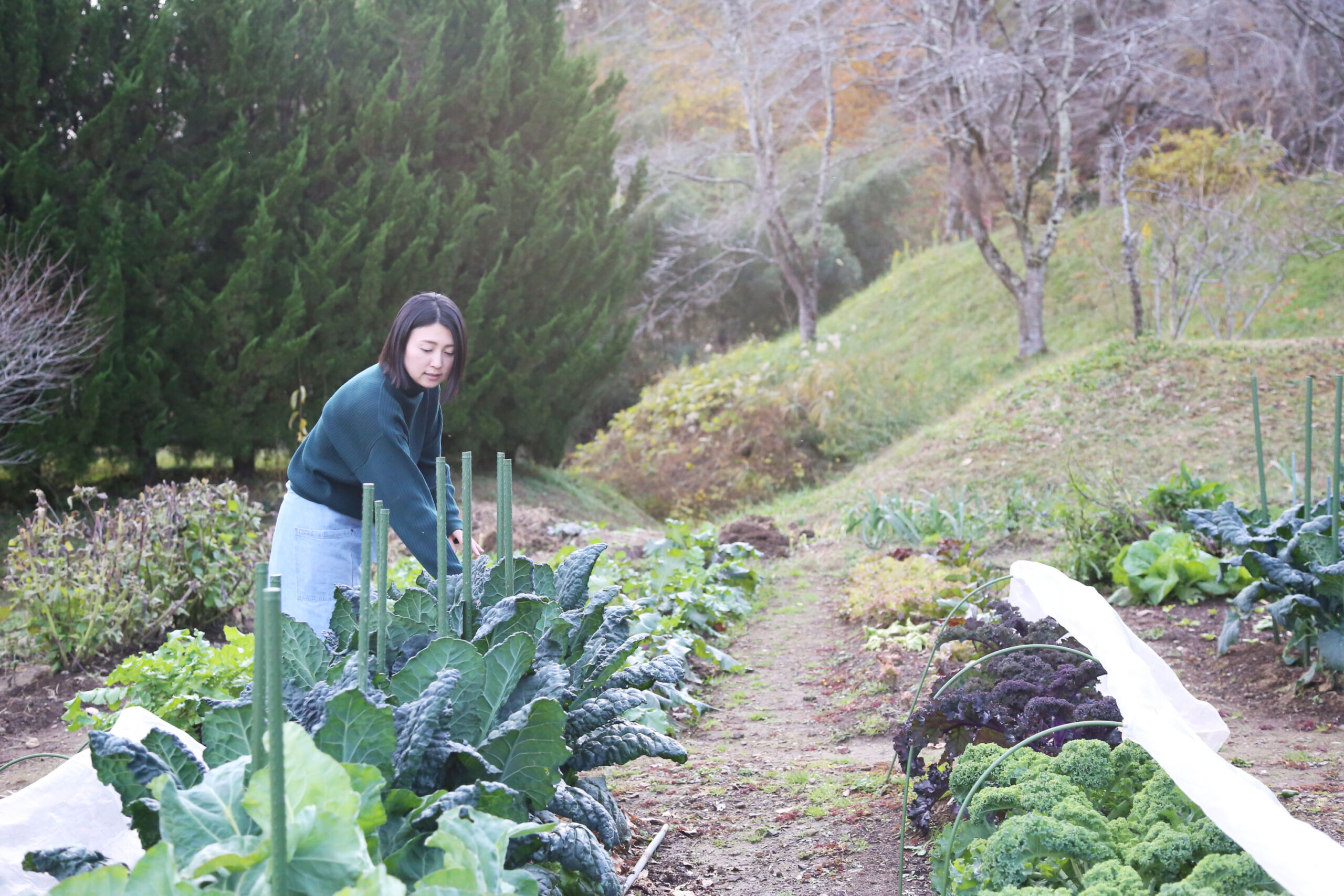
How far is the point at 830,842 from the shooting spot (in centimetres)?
270

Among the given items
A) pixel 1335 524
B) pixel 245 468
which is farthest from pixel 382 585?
pixel 245 468

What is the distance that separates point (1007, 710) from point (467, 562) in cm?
144

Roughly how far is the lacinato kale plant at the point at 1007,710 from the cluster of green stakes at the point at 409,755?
741mm

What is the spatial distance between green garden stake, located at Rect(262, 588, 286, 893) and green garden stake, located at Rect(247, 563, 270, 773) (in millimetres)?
16

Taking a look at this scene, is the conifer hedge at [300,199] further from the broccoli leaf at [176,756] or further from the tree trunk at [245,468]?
the broccoli leaf at [176,756]

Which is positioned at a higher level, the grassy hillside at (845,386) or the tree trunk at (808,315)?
the tree trunk at (808,315)

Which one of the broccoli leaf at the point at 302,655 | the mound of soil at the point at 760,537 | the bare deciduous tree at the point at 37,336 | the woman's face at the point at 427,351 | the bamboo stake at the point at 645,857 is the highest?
the bare deciduous tree at the point at 37,336

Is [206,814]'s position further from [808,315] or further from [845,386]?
[808,315]

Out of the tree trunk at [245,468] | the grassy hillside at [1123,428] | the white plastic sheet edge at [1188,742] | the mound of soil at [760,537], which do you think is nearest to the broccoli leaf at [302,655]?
the white plastic sheet edge at [1188,742]

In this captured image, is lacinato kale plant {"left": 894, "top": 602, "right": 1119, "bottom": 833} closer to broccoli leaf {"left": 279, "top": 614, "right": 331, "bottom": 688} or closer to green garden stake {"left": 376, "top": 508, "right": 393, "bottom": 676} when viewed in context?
green garden stake {"left": 376, "top": 508, "right": 393, "bottom": 676}

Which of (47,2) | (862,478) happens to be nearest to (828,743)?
(862,478)

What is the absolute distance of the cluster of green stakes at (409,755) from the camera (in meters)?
1.38

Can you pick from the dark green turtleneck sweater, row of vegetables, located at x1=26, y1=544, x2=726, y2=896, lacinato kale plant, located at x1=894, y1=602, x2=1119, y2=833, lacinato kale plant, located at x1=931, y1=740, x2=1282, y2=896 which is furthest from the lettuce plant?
the dark green turtleneck sweater

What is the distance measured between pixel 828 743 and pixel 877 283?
Answer: 15637 millimetres
